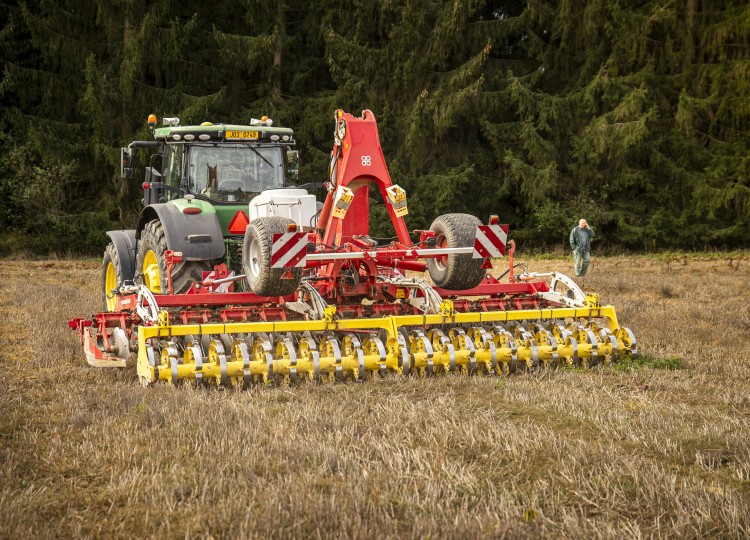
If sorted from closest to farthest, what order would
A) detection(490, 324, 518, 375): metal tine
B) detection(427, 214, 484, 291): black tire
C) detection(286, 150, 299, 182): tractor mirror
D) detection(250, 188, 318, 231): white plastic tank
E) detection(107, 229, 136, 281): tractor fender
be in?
1. detection(490, 324, 518, 375): metal tine
2. detection(427, 214, 484, 291): black tire
3. detection(250, 188, 318, 231): white plastic tank
4. detection(286, 150, 299, 182): tractor mirror
5. detection(107, 229, 136, 281): tractor fender

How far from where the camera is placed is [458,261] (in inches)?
319

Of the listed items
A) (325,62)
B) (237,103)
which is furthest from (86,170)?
(325,62)

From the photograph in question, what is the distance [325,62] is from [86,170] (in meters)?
8.00

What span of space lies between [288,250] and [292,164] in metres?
3.10

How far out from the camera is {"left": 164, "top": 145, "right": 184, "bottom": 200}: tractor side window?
9.68 m

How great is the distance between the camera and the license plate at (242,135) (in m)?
9.61

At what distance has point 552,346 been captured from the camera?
8.08 metres

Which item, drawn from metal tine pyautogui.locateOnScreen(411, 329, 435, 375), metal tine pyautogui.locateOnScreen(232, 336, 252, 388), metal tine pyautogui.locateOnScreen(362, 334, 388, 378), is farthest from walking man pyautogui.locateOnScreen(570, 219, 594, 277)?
metal tine pyautogui.locateOnScreen(232, 336, 252, 388)

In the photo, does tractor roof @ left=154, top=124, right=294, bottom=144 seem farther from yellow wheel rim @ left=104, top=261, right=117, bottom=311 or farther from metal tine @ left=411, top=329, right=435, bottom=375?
metal tine @ left=411, top=329, right=435, bottom=375

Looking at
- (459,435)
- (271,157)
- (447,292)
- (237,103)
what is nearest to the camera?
(459,435)

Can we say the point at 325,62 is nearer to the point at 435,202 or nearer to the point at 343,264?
the point at 435,202

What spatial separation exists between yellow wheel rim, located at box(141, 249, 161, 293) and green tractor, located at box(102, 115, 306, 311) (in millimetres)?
10

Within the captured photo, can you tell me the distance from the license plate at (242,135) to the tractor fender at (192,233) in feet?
3.99

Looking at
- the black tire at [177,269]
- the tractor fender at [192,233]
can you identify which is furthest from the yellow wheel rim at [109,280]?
the tractor fender at [192,233]
